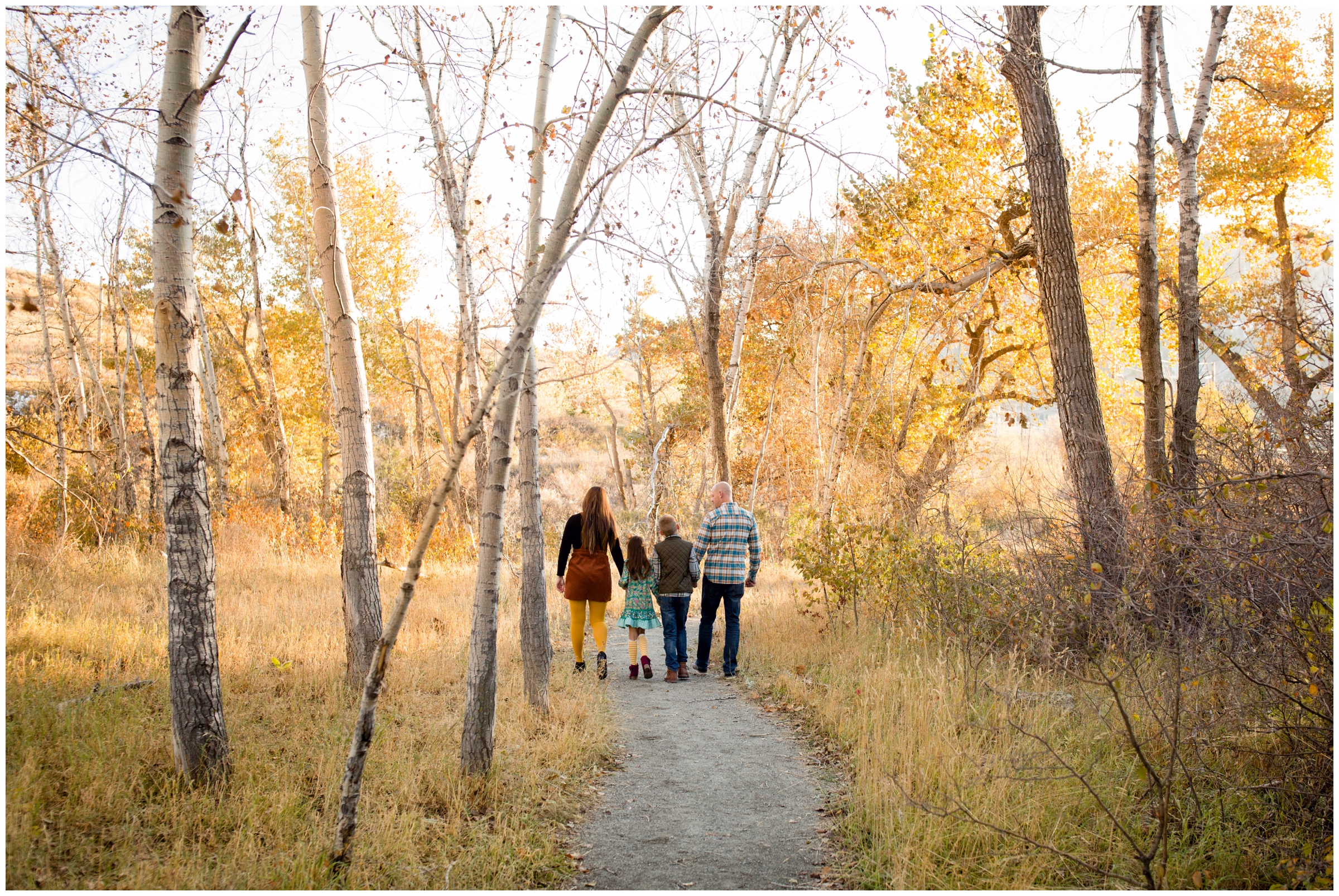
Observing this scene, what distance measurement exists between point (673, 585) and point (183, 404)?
16.7 ft

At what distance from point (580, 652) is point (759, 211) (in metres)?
6.90

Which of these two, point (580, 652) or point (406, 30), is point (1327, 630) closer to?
point (580, 652)

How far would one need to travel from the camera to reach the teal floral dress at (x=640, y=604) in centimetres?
794

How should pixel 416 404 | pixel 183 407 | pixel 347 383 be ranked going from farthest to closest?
pixel 416 404 → pixel 347 383 → pixel 183 407

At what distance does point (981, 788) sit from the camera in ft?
13.4

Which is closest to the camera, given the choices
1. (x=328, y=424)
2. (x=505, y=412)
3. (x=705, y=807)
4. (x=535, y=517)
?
(x=505, y=412)

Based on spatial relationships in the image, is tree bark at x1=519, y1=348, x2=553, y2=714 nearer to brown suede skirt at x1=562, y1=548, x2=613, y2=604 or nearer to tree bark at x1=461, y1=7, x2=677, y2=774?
brown suede skirt at x1=562, y1=548, x2=613, y2=604

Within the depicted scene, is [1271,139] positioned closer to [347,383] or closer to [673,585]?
[673,585]

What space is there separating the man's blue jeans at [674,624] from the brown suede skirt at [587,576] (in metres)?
0.73

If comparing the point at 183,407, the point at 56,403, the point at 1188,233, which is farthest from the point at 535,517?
the point at 56,403

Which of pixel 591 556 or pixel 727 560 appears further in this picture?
pixel 727 560

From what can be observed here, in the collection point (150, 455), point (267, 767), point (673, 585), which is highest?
point (150, 455)

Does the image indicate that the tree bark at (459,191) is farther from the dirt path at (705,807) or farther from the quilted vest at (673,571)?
the dirt path at (705,807)

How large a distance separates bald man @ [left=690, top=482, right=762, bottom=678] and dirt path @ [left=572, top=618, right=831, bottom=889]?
4.09 ft
